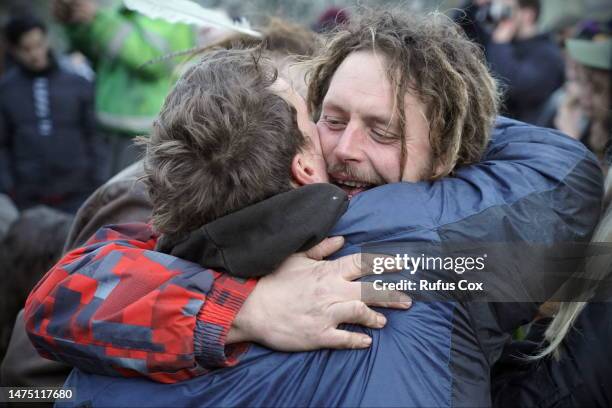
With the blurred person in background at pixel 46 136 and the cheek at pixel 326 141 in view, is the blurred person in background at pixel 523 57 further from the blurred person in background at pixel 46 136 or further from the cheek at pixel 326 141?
the cheek at pixel 326 141

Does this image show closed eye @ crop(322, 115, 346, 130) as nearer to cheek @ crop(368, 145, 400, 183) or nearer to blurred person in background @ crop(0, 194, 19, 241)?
cheek @ crop(368, 145, 400, 183)

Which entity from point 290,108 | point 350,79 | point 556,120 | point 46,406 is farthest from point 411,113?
point 556,120

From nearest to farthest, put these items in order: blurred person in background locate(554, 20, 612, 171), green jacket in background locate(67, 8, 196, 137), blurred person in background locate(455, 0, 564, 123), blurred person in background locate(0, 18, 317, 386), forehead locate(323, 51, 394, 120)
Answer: forehead locate(323, 51, 394, 120), blurred person in background locate(0, 18, 317, 386), blurred person in background locate(554, 20, 612, 171), green jacket in background locate(67, 8, 196, 137), blurred person in background locate(455, 0, 564, 123)

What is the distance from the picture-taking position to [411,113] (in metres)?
1.99

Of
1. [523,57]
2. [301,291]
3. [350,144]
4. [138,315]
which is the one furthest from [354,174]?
[523,57]

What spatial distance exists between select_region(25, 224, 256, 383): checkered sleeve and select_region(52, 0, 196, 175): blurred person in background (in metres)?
3.48

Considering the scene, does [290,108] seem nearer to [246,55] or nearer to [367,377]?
[246,55]

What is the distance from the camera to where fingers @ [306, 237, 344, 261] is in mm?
1707

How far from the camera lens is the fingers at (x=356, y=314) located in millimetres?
1623

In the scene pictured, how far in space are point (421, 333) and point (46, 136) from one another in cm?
453

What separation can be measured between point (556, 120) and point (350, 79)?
10.5 ft

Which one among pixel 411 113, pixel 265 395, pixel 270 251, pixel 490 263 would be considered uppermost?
pixel 411 113

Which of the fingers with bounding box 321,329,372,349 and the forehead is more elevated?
the forehead

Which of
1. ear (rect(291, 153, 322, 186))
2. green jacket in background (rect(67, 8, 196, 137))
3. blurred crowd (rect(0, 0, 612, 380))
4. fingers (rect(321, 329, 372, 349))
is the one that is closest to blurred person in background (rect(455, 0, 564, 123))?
blurred crowd (rect(0, 0, 612, 380))
